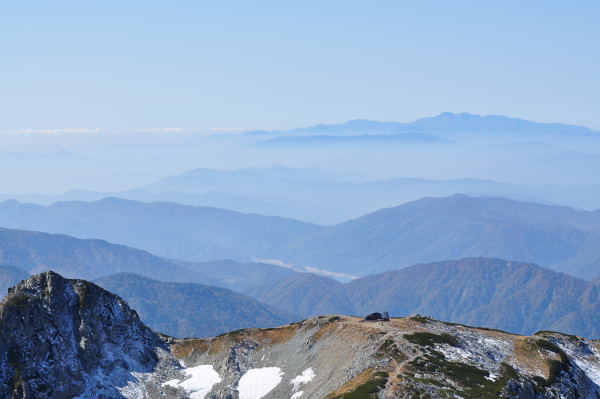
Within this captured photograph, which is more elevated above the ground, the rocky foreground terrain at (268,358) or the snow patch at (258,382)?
the rocky foreground terrain at (268,358)

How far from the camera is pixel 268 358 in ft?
492

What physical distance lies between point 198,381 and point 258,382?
12.6 m

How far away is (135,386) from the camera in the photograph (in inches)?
5527

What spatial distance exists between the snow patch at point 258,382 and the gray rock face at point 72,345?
15420 millimetres

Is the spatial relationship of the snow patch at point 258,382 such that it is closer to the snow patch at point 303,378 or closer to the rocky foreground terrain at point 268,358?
the rocky foreground terrain at point 268,358

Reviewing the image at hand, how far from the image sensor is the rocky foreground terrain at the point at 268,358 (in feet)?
394

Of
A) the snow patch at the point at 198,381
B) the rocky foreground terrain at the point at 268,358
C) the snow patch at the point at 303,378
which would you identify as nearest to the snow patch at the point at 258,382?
the rocky foreground terrain at the point at 268,358

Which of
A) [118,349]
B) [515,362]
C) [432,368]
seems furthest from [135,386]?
[515,362]

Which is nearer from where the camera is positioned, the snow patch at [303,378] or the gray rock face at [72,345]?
the gray rock face at [72,345]

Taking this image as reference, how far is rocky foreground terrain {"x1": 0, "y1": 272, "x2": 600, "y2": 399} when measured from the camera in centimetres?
12006

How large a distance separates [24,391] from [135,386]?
24.4 meters

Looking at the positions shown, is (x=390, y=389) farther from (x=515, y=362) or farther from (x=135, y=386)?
(x=135, y=386)

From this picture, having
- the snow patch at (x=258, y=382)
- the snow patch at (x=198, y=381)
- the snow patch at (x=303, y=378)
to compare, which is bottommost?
the snow patch at (x=198, y=381)

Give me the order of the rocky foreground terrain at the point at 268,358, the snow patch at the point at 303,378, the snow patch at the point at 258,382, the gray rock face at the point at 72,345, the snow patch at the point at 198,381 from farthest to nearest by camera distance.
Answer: the snow patch at the point at 198,381 < the snow patch at the point at 258,382 < the snow patch at the point at 303,378 < the gray rock face at the point at 72,345 < the rocky foreground terrain at the point at 268,358
